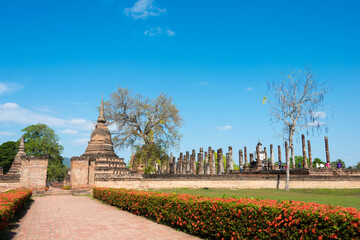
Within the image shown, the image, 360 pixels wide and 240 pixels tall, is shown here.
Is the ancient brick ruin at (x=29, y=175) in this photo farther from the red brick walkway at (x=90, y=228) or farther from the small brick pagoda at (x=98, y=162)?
the red brick walkway at (x=90, y=228)

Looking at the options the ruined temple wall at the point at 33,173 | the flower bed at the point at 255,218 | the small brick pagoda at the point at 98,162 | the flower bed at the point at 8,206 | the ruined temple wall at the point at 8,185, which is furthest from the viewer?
the small brick pagoda at the point at 98,162

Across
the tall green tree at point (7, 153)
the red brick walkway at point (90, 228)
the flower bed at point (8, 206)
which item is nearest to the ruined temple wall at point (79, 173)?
the flower bed at point (8, 206)

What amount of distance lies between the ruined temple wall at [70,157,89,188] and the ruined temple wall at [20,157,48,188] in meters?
2.46

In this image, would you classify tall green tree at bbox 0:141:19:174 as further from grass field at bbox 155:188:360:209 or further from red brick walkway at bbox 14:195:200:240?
red brick walkway at bbox 14:195:200:240

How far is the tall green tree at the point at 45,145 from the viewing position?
→ 48750 mm

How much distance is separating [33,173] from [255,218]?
2113 centimetres

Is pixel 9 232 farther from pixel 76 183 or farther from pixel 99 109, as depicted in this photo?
pixel 99 109

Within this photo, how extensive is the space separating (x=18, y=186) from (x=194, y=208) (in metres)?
19.1

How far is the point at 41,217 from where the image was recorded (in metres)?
11.8

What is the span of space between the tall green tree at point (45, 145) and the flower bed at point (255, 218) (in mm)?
44189

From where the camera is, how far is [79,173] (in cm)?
2497

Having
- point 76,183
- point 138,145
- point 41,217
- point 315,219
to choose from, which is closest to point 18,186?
point 76,183

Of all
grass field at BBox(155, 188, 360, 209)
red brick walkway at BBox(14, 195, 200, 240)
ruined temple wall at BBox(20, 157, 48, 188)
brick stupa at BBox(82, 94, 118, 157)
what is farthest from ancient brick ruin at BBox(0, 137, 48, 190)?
red brick walkway at BBox(14, 195, 200, 240)

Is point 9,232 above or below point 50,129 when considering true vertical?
below
